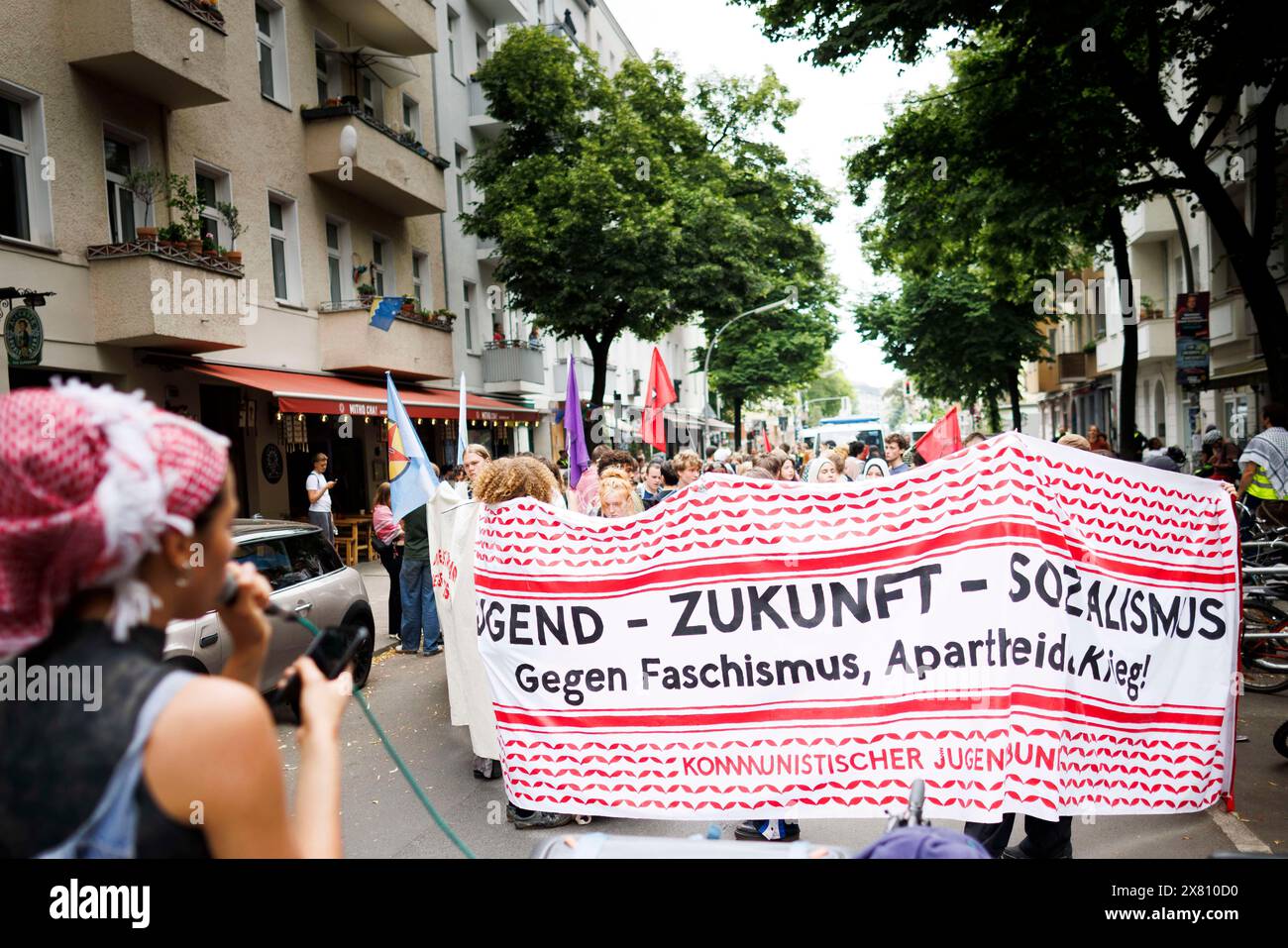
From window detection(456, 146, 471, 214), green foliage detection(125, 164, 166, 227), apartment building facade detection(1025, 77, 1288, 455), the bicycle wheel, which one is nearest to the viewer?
the bicycle wheel

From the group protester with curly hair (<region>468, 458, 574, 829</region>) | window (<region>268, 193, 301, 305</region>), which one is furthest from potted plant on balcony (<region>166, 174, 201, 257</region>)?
protester with curly hair (<region>468, 458, 574, 829</region>)

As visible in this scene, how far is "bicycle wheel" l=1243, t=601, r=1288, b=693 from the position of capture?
25.0 ft

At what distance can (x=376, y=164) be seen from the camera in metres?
19.9

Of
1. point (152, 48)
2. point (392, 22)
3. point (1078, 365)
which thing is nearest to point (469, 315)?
point (392, 22)

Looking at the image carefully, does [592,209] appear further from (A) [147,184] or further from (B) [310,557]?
(B) [310,557]

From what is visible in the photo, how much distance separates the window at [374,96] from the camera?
2206cm

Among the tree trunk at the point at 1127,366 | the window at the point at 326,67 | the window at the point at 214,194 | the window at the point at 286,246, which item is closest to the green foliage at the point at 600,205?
the window at the point at 326,67

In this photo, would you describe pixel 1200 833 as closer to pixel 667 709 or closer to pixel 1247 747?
pixel 1247 747

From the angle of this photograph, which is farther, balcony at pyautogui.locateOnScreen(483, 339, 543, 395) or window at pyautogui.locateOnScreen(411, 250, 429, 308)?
balcony at pyautogui.locateOnScreen(483, 339, 543, 395)

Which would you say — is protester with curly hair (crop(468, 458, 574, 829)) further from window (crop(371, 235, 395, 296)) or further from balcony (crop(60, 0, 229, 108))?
window (crop(371, 235, 395, 296))

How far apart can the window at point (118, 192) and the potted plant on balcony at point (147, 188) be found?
14cm

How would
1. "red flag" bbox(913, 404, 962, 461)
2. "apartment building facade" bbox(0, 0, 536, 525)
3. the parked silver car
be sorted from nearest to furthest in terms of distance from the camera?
the parked silver car < "red flag" bbox(913, 404, 962, 461) < "apartment building facade" bbox(0, 0, 536, 525)

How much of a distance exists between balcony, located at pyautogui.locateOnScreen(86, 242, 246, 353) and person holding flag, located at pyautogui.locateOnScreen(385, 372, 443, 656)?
4986 mm
